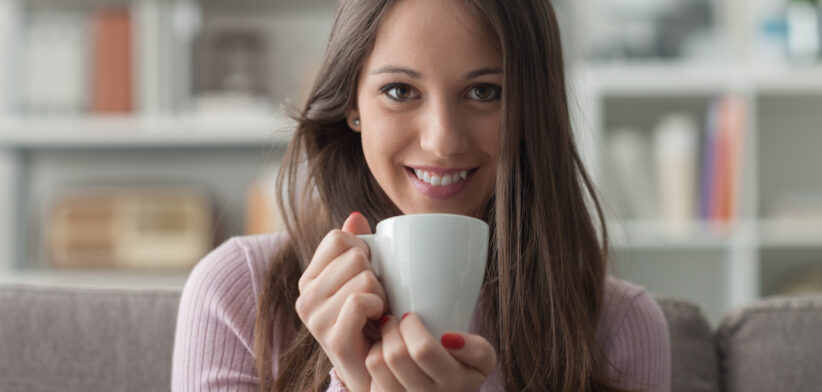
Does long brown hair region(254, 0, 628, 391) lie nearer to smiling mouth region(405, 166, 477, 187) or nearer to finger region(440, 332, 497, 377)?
smiling mouth region(405, 166, 477, 187)

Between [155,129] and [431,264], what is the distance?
2.06m

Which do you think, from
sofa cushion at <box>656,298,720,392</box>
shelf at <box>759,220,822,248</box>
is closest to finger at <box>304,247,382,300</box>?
sofa cushion at <box>656,298,720,392</box>

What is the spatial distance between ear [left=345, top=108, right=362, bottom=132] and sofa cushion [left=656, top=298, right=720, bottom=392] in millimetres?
501

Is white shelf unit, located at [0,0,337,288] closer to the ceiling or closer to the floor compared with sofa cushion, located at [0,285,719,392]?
closer to the ceiling

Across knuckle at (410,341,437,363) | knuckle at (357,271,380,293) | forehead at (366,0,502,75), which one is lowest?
knuckle at (410,341,437,363)

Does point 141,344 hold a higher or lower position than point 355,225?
lower

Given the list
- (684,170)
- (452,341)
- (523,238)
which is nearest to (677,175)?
(684,170)

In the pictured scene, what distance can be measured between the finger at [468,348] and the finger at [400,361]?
0.03 m

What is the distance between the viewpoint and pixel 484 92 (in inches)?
36.5

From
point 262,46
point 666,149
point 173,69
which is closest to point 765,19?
point 666,149

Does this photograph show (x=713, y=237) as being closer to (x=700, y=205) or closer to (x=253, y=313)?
(x=700, y=205)

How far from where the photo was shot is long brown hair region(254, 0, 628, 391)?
94 cm

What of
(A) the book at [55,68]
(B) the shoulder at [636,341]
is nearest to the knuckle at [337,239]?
(B) the shoulder at [636,341]

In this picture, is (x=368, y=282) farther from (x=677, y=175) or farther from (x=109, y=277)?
(x=109, y=277)
